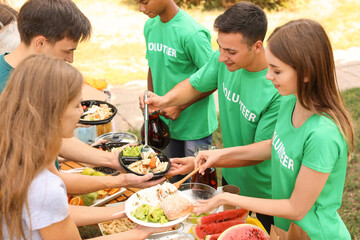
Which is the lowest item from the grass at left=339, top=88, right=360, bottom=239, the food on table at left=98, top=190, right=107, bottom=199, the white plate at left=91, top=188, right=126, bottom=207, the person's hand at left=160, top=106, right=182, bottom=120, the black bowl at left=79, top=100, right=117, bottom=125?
the grass at left=339, top=88, right=360, bottom=239

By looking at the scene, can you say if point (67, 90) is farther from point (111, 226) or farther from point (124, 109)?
point (124, 109)

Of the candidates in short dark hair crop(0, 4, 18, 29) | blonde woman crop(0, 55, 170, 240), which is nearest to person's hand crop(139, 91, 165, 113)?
blonde woman crop(0, 55, 170, 240)

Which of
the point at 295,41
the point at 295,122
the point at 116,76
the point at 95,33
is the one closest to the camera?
the point at 295,41

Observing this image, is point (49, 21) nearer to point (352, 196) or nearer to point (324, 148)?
point (324, 148)

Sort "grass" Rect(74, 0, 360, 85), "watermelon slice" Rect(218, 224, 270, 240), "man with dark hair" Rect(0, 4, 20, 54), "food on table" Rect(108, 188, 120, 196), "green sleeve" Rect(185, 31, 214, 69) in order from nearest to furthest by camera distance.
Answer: "watermelon slice" Rect(218, 224, 270, 240) < "food on table" Rect(108, 188, 120, 196) < "green sleeve" Rect(185, 31, 214, 69) < "man with dark hair" Rect(0, 4, 20, 54) < "grass" Rect(74, 0, 360, 85)

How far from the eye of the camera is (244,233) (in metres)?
2.44

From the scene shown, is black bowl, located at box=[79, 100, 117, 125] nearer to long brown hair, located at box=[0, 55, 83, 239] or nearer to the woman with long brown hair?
the woman with long brown hair

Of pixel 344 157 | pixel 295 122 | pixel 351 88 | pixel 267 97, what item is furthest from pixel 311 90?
pixel 351 88

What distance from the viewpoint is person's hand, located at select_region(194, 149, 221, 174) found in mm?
2836

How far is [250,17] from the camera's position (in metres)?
2.87

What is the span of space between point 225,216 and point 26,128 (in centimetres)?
142

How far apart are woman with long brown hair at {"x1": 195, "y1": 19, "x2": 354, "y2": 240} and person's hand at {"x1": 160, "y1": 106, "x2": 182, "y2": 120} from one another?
4.91ft

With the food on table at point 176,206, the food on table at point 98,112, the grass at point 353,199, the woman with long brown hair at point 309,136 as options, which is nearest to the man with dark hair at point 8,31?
the food on table at point 98,112

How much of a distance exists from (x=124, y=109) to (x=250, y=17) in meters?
4.83
